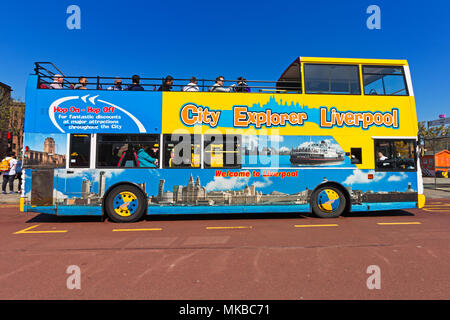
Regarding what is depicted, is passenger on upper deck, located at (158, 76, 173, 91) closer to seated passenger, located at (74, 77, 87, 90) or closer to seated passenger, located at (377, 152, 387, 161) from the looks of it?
seated passenger, located at (74, 77, 87, 90)

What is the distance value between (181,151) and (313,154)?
11.7 ft

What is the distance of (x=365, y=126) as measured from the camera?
23.2 ft

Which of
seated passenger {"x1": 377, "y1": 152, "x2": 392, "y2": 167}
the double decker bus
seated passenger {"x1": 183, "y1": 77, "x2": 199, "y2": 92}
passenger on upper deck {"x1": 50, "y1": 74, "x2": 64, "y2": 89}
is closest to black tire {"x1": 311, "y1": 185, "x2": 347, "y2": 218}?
the double decker bus

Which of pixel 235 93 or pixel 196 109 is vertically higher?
pixel 235 93

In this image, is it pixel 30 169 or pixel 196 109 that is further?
pixel 196 109

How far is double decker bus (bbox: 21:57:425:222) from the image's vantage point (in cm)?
645

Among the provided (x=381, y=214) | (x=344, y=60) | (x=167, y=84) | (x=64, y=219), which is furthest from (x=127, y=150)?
(x=381, y=214)

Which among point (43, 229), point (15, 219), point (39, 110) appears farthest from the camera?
point (15, 219)

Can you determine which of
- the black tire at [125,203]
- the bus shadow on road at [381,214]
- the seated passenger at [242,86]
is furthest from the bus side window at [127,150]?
the bus shadow on road at [381,214]

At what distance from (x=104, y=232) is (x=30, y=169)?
103 inches

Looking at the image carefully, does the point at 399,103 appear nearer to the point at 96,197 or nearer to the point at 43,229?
the point at 96,197
